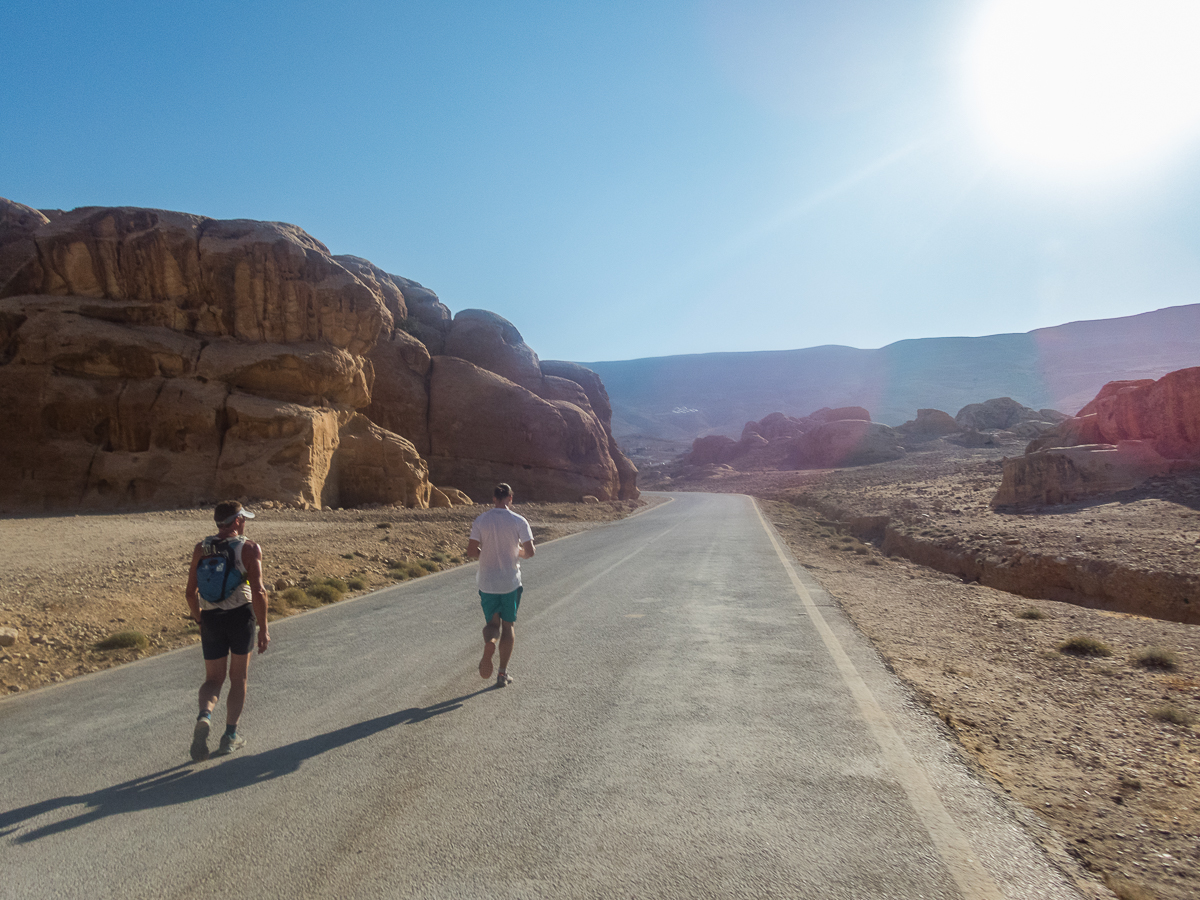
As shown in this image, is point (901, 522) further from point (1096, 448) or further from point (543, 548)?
point (543, 548)

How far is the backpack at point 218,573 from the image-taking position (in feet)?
15.8

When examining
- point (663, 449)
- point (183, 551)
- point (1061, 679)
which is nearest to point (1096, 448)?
point (1061, 679)

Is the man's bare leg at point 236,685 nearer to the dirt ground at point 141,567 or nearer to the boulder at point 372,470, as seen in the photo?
the dirt ground at point 141,567

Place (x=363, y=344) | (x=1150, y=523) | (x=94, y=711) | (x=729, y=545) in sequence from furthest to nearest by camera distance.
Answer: (x=363, y=344), (x=729, y=545), (x=1150, y=523), (x=94, y=711)

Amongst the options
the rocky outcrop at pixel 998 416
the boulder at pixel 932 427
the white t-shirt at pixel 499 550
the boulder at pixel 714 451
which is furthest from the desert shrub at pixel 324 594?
the boulder at pixel 714 451

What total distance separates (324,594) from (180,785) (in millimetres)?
8102

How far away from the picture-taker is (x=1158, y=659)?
748 centimetres

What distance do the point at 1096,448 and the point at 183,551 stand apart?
3115 cm

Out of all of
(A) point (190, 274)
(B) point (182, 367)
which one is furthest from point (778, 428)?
(B) point (182, 367)

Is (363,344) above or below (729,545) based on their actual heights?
above

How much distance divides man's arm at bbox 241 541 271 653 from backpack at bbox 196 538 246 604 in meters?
0.08

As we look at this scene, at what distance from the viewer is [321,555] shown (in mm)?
15078

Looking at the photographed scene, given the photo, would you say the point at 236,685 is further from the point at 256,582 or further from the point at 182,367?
the point at 182,367

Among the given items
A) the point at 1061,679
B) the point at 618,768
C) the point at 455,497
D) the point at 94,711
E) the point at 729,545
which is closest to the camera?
the point at 618,768
